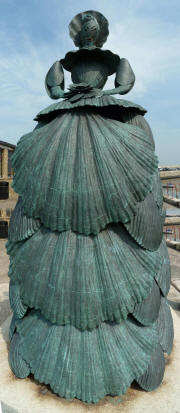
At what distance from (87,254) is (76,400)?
6.18 ft

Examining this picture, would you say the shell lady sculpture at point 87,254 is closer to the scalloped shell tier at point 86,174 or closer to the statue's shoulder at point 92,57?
the scalloped shell tier at point 86,174

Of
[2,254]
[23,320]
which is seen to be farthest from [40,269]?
[2,254]

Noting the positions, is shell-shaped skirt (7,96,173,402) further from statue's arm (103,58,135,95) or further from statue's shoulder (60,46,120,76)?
statue's shoulder (60,46,120,76)

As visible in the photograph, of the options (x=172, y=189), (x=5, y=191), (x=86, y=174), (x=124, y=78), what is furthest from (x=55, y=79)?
(x=5, y=191)

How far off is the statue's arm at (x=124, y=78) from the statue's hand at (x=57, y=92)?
783mm

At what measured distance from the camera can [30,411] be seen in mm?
3094

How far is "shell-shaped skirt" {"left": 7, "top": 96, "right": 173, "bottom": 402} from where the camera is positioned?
10.6 feet

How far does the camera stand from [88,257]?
329 cm

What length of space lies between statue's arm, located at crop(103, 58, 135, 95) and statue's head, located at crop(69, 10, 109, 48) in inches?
24.9

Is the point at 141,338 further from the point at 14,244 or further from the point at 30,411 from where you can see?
the point at 14,244

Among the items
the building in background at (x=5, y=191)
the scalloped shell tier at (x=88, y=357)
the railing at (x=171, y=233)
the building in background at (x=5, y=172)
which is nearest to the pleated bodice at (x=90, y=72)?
the scalloped shell tier at (x=88, y=357)

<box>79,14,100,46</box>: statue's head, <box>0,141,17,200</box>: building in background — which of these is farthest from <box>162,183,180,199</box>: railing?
<box>79,14,100,46</box>: statue's head

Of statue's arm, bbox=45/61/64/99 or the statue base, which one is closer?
the statue base

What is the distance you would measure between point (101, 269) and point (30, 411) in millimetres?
1907
